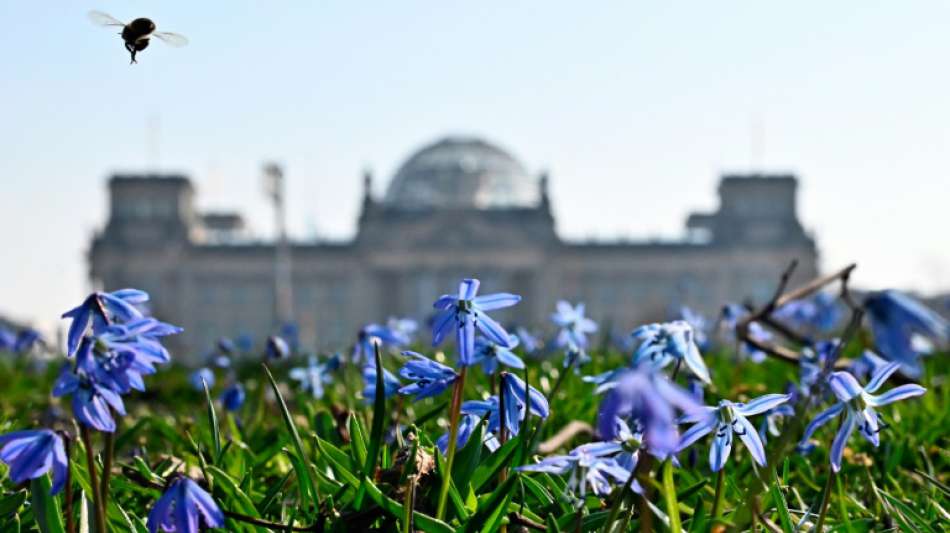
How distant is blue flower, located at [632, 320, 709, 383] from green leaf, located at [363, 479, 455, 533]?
1.20 feet

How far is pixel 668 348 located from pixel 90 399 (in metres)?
0.79

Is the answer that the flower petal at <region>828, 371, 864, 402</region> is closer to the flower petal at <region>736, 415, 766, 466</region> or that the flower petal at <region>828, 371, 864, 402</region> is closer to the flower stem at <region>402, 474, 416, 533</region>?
the flower petal at <region>736, 415, 766, 466</region>

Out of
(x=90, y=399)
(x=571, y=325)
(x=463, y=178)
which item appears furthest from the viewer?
(x=463, y=178)

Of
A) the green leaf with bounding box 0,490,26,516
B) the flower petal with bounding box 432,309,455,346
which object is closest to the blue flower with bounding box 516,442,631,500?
the flower petal with bounding box 432,309,455,346

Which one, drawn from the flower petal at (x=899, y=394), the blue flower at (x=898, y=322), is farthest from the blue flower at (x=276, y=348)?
the blue flower at (x=898, y=322)

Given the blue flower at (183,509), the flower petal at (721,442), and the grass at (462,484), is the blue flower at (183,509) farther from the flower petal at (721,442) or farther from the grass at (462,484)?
the flower petal at (721,442)

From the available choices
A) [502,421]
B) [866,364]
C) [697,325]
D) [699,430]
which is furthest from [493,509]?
[697,325]

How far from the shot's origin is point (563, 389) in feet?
12.6

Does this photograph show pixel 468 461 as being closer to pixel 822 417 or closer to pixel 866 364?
pixel 822 417

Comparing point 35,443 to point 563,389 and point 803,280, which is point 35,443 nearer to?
point 563,389

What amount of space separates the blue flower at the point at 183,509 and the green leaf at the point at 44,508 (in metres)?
0.24

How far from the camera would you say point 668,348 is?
1544mm

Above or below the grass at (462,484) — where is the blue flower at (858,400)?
above

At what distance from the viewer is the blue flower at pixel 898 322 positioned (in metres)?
1.39
